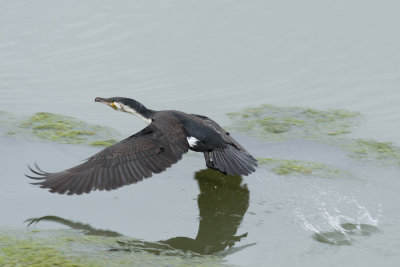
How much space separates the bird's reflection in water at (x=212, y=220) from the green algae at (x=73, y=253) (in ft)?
0.33

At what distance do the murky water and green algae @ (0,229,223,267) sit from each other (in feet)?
0.61

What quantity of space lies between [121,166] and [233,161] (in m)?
1.05

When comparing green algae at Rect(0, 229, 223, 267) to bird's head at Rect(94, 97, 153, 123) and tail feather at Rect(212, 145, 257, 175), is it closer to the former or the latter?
tail feather at Rect(212, 145, 257, 175)

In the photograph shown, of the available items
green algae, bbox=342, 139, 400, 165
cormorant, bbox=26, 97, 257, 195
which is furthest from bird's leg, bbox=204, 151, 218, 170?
green algae, bbox=342, 139, 400, 165

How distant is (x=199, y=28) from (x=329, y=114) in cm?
291

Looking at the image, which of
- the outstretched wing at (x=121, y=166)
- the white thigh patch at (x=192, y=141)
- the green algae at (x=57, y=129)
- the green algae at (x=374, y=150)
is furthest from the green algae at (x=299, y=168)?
the green algae at (x=57, y=129)

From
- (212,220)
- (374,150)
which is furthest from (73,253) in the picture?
(374,150)

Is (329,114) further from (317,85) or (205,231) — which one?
(205,231)

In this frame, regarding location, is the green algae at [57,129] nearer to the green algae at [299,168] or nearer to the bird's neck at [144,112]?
the bird's neck at [144,112]

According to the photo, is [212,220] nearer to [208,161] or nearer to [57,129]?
[208,161]

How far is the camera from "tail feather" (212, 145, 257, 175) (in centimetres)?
619

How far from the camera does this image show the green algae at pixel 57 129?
7445 millimetres

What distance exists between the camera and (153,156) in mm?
6109

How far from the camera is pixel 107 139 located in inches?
296
